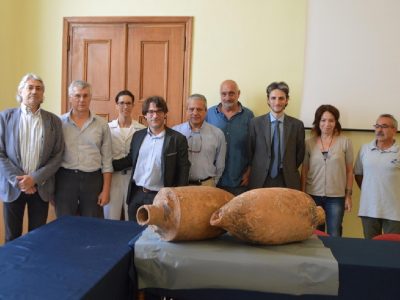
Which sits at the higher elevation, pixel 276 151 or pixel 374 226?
pixel 276 151

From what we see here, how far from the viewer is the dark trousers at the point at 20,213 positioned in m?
2.51

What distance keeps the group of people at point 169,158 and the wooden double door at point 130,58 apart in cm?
84

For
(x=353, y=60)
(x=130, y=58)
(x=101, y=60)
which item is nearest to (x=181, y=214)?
(x=353, y=60)

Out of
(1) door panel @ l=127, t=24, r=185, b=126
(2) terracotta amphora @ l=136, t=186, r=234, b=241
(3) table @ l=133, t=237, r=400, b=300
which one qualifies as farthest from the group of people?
(3) table @ l=133, t=237, r=400, b=300

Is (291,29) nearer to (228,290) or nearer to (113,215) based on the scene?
(113,215)

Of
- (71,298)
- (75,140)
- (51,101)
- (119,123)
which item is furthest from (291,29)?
(71,298)

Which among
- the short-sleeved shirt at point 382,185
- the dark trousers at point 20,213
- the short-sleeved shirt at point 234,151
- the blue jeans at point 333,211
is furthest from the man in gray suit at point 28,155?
the short-sleeved shirt at point 382,185

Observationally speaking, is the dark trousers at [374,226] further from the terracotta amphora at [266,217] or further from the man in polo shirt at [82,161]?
the man in polo shirt at [82,161]

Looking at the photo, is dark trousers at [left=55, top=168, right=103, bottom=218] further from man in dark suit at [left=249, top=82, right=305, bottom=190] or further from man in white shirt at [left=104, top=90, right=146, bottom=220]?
man in dark suit at [left=249, top=82, right=305, bottom=190]

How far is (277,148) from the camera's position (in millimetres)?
2924

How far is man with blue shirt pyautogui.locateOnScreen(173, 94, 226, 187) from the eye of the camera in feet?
9.14

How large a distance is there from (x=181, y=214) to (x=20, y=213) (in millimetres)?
1685

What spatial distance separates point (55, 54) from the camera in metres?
4.08

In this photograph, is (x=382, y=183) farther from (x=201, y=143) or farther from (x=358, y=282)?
(x=358, y=282)
